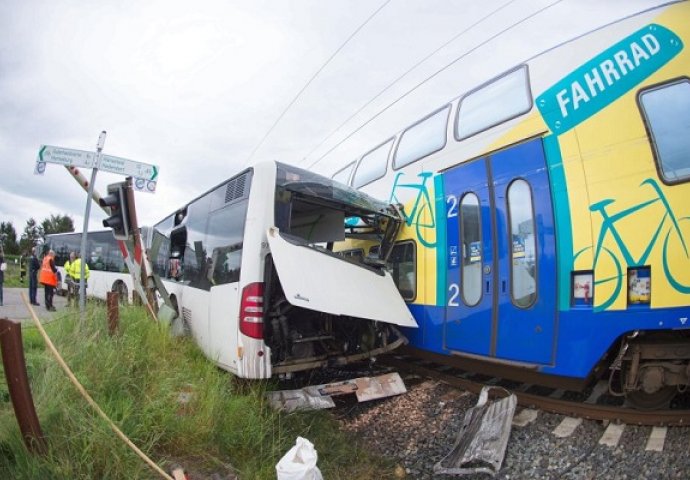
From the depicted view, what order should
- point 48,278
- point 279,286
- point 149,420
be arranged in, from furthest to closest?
point 48,278 < point 279,286 < point 149,420

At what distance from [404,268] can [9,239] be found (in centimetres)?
7958

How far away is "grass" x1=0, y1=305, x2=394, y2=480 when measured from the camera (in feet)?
9.03

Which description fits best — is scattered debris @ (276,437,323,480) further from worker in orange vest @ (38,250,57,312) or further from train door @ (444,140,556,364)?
worker in orange vest @ (38,250,57,312)

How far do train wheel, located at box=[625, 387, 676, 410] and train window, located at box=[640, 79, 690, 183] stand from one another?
6.43 ft

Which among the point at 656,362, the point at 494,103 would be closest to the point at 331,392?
the point at 656,362

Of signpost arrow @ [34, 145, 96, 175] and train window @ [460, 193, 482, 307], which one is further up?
signpost arrow @ [34, 145, 96, 175]

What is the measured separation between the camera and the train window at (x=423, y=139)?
5.91m

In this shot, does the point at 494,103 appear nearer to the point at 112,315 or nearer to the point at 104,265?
the point at 112,315

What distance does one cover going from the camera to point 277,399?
15.9 feet

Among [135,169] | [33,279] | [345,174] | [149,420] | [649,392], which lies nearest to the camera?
[149,420]

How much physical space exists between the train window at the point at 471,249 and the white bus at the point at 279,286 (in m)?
0.85

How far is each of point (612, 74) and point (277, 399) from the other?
190 inches

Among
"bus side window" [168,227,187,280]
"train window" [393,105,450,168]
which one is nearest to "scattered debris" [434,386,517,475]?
"train window" [393,105,450,168]

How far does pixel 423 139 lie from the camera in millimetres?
6301
